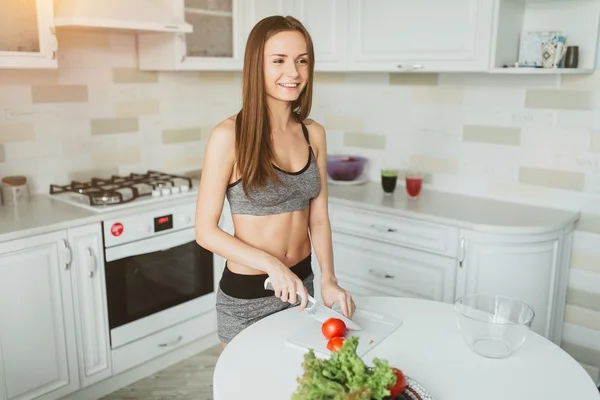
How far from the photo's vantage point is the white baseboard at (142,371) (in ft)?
8.93

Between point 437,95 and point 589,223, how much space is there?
3.23ft

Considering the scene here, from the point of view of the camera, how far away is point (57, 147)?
115 inches

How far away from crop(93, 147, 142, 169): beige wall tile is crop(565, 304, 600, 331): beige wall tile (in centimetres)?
237

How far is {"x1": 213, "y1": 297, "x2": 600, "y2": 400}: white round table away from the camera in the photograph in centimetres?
127

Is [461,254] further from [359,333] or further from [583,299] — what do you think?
[359,333]

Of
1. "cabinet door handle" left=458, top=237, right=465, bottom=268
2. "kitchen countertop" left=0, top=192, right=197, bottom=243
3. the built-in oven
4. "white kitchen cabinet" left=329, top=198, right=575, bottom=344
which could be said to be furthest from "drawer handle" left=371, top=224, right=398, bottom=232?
"kitchen countertop" left=0, top=192, right=197, bottom=243

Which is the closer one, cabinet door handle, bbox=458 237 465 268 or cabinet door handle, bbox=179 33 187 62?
cabinet door handle, bbox=458 237 465 268

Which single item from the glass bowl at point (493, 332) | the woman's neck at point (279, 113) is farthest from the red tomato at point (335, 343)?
the woman's neck at point (279, 113)

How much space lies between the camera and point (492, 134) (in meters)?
2.99

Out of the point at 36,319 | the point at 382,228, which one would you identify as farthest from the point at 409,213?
the point at 36,319

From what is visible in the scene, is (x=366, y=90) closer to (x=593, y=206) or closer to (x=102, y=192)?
(x=593, y=206)

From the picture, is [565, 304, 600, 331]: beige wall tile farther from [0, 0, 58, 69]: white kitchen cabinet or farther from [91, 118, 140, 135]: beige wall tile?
Answer: [0, 0, 58, 69]: white kitchen cabinet

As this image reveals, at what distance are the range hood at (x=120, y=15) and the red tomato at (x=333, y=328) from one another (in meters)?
1.74

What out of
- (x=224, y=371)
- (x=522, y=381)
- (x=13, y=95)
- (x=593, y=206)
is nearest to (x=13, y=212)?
(x=13, y=95)
